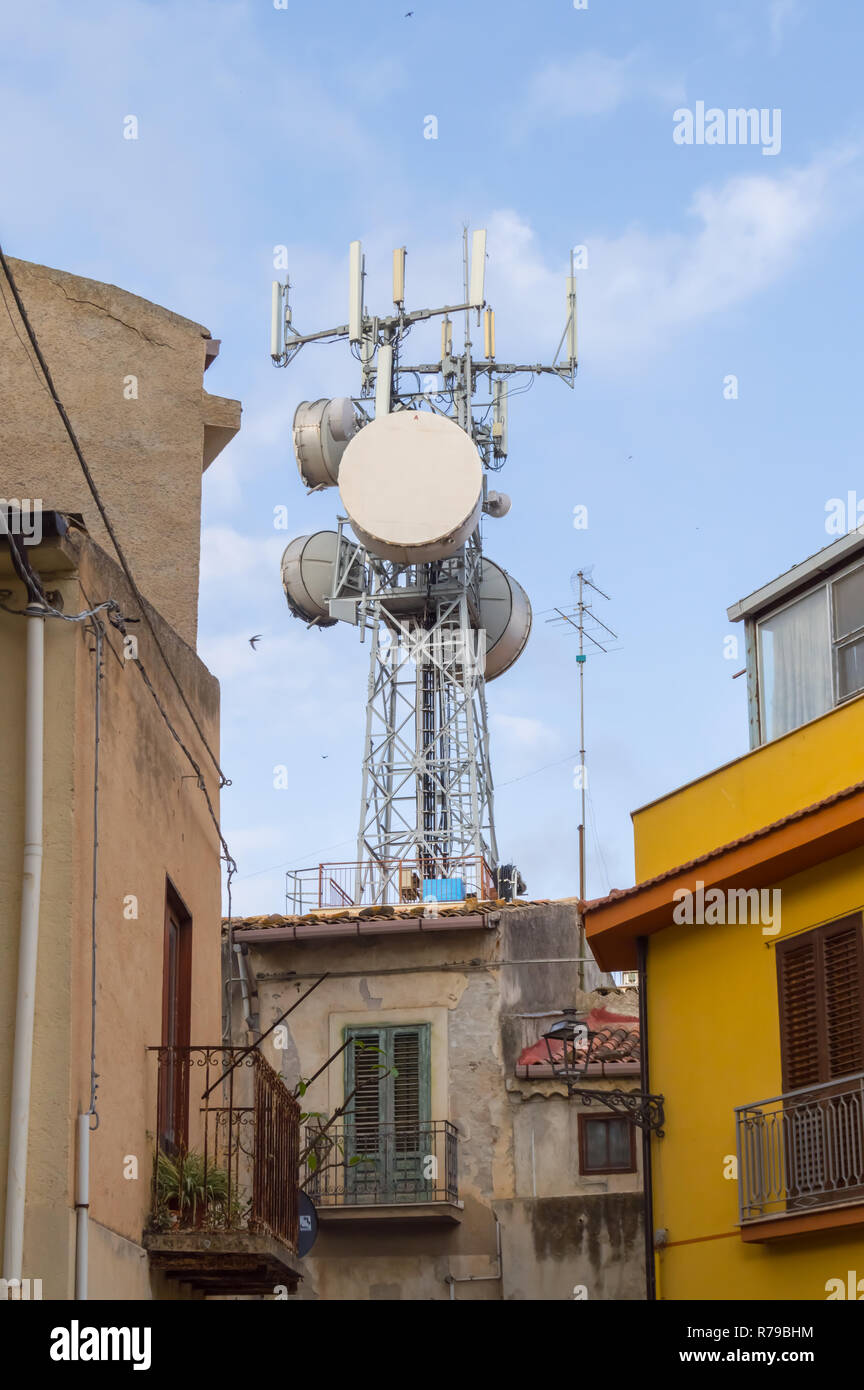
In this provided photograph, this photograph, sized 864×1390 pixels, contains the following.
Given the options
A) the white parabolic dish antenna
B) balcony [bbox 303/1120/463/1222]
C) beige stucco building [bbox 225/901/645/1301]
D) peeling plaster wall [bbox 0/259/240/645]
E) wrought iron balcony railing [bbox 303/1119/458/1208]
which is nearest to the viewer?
peeling plaster wall [bbox 0/259/240/645]

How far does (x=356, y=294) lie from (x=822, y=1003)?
23316mm

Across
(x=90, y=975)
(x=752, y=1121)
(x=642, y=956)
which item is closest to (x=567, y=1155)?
(x=642, y=956)

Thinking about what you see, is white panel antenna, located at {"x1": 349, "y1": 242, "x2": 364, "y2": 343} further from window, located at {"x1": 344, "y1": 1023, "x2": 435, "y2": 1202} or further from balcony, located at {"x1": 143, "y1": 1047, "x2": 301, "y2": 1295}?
balcony, located at {"x1": 143, "y1": 1047, "x2": 301, "y2": 1295}

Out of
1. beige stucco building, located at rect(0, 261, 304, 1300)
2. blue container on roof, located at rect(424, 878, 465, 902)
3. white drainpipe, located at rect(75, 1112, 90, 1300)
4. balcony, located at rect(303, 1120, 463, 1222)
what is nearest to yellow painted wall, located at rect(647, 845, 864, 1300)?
beige stucco building, located at rect(0, 261, 304, 1300)

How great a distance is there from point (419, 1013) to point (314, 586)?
1086cm

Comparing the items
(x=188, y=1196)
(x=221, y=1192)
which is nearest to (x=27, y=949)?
(x=188, y=1196)

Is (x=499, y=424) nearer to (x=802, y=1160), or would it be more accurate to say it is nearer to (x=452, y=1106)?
(x=452, y=1106)

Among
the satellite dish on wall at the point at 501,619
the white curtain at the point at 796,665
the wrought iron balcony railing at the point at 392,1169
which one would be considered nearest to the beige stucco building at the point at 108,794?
the white curtain at the point at 796,665

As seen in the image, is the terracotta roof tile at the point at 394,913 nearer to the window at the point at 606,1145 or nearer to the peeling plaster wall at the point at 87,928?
the window at the point at 606,1145

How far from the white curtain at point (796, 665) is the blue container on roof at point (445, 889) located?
9676mm

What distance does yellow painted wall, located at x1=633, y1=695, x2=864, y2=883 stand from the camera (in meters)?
15.5

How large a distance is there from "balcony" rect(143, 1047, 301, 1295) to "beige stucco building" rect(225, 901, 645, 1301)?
9.23 m
